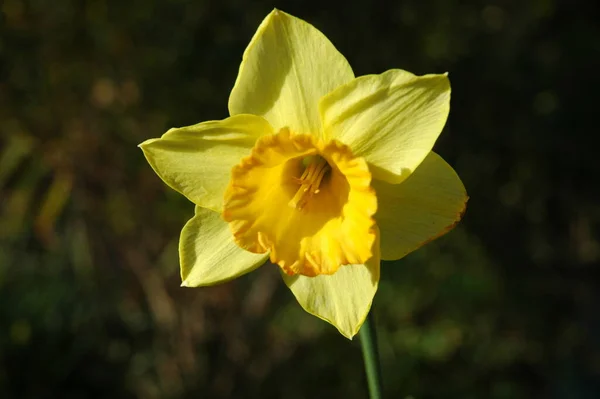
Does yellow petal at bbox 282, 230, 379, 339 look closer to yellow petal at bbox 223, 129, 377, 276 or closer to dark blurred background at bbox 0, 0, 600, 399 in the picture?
yellow petal at bbox 223, 129, 377, 276

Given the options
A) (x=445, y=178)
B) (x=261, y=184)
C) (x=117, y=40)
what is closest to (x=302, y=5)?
(x=117, y=40)

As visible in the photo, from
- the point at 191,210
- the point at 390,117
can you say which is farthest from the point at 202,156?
the point at 191,210

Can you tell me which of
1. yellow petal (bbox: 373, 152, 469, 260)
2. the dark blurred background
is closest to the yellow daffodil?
yellow petal (bbox: 373, 152, 469, 260)

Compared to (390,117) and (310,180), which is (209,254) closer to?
(310,180)

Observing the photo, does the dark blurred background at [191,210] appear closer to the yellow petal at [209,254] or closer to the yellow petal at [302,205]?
the yellow petal at [302,205]

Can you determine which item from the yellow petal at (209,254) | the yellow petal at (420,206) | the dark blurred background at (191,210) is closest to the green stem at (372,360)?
the yellow petal at (420,206)
